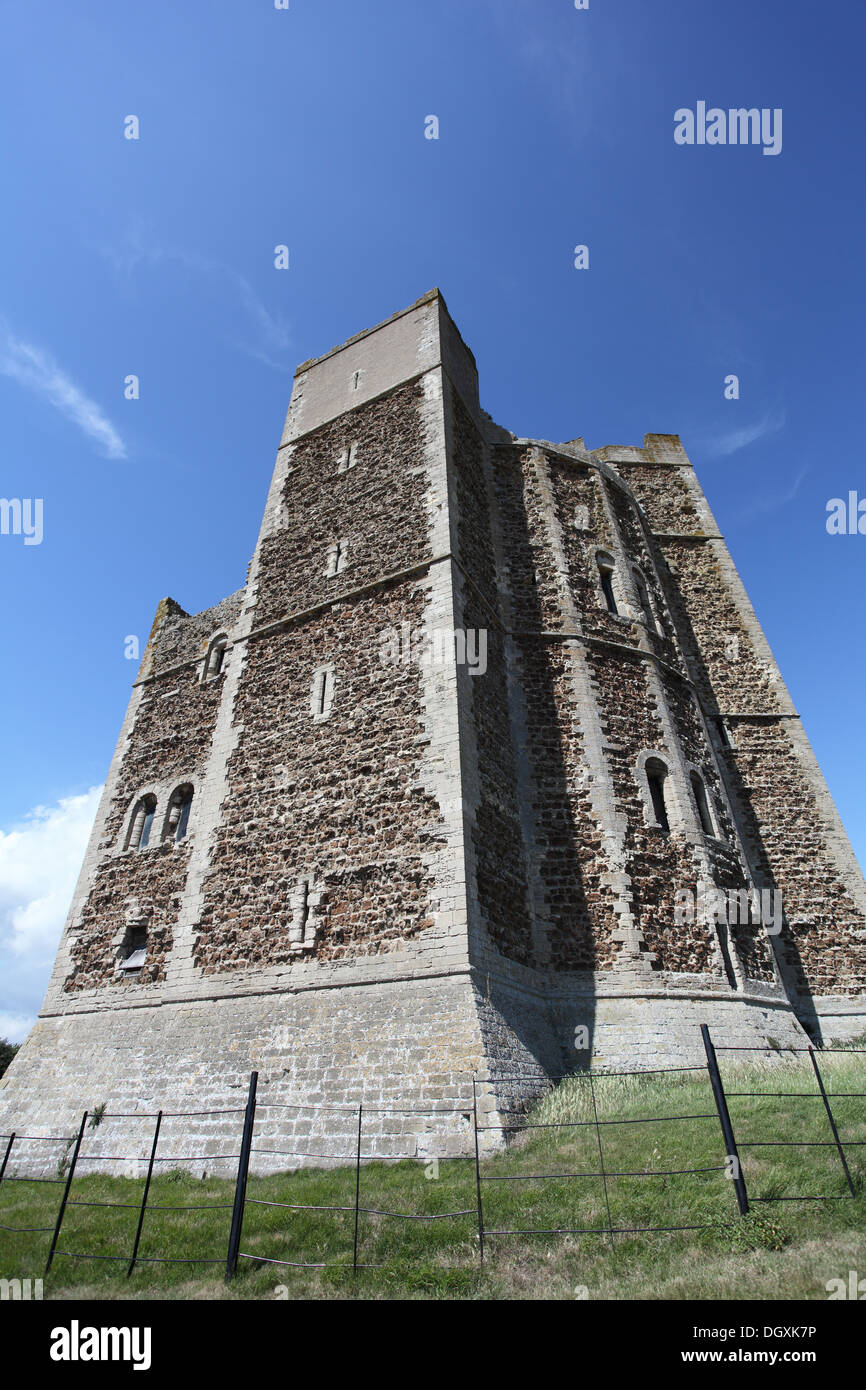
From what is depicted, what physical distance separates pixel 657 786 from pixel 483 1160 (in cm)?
766

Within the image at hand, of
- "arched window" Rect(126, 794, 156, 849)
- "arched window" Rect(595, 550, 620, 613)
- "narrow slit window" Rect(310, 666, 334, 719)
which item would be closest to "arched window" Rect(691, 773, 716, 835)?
"arched window" Rect(595, 550, 620, 613)

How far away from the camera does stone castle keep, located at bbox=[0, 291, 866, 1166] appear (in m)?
10.2

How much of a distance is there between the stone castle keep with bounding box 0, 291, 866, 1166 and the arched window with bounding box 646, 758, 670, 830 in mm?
82

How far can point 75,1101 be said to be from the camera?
446 inches

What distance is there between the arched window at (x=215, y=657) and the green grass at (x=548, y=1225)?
11.0m

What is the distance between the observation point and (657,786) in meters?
13.6

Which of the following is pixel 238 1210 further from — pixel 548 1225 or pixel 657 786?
pixel 657 786

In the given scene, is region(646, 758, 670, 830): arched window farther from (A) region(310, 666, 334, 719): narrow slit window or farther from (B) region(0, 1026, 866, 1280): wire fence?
(A) region(310, 666, 334, 719): narrow slit window

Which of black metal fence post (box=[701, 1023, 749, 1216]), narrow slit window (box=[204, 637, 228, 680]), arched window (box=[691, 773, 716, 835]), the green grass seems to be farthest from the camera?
narrow slit window (box=[204, 637, 228, 680])

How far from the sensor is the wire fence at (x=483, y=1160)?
5789mm

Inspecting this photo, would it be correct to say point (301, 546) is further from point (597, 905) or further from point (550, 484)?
point (597, 905)

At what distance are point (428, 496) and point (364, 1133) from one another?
10868 mm

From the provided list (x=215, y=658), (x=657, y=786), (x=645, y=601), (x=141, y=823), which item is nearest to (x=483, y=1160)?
(x=657, y=786)

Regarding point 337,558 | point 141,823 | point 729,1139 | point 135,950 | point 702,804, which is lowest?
point 729,1139
